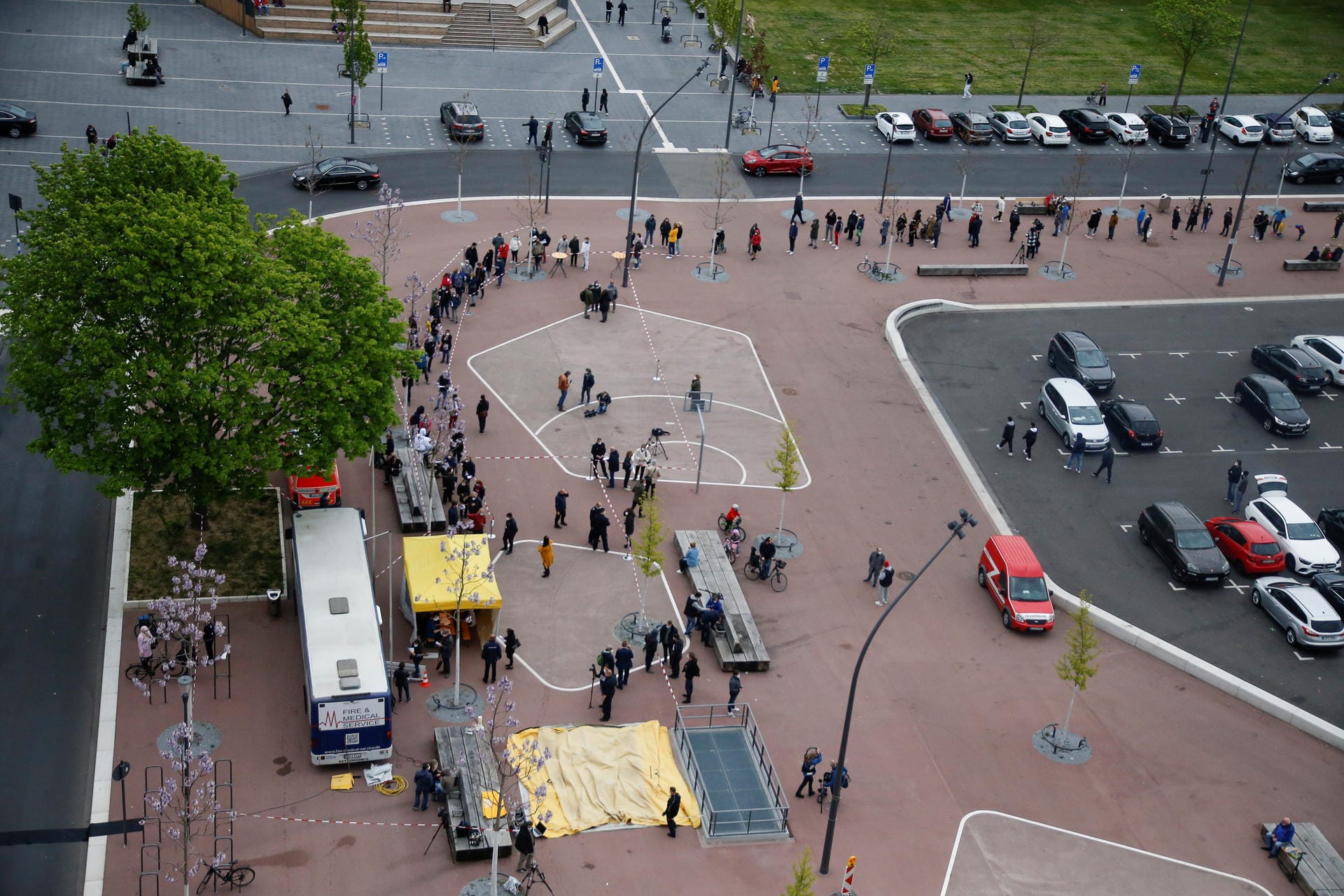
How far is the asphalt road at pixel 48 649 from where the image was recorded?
35.4 meters

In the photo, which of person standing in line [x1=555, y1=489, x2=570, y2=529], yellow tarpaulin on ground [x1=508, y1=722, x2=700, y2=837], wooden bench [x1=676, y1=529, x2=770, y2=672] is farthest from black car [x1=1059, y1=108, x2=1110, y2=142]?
yellow tarpaulin on ground [x1=508, y1=722, x2=700, y2=837]

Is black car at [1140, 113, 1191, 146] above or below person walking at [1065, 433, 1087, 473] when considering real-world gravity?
above

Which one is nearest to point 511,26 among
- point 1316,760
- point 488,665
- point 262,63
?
point 262,63

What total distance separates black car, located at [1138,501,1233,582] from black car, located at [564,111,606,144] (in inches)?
1435

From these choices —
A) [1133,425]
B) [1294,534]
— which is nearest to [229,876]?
[1294,534]

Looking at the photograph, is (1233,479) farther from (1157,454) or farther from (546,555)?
(546,555)

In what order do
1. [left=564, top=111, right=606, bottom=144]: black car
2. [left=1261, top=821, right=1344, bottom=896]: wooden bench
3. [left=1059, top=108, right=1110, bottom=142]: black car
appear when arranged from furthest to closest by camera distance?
[left=1059, top=108, right=1110, bottom=142]: black car, [left=564, top=111, right=606, bottom=144]: black car, [left=1261, top=821, right=1344, bottom=896]: wooden bench

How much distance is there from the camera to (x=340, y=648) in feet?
125

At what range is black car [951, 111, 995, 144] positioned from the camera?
265ft

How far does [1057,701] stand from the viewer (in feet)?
141

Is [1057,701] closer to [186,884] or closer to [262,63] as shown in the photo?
[186,884]

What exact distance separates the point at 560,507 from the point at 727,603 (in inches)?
257

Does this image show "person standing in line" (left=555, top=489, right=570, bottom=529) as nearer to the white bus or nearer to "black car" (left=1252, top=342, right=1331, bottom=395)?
the white bus

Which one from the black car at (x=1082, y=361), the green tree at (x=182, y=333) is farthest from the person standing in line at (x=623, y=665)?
the black car at (x=1082, y=361)
